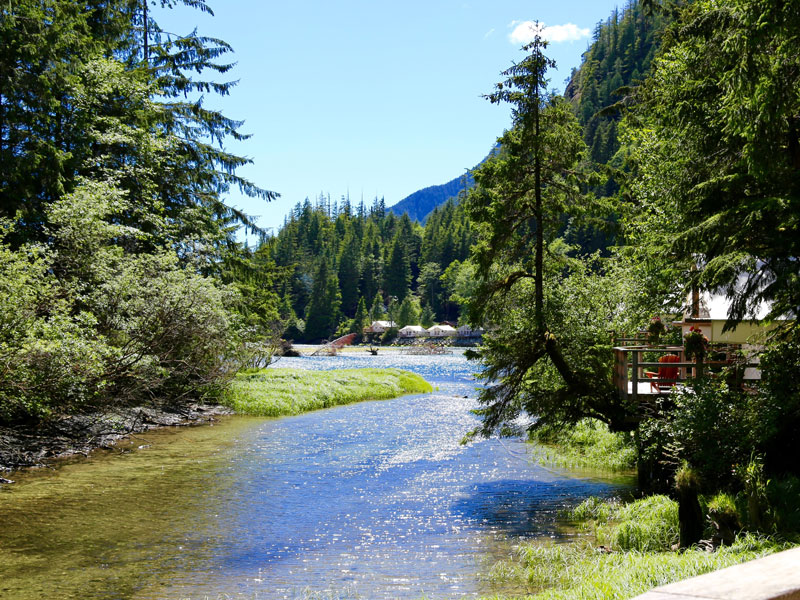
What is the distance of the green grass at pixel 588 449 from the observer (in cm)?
1767

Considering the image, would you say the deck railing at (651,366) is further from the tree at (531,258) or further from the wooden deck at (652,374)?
the tree at (531,258)

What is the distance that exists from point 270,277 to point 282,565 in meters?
25.4

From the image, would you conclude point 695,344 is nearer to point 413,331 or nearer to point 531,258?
point 531,258

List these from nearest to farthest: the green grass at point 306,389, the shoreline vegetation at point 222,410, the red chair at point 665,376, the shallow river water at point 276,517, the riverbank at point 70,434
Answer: the shallow river water at point 276,517 → the red chair at point 665,376 → the riverbank at point 70,434 → the shoreline vegetation at point 222,410 → the green grass at point 306,389

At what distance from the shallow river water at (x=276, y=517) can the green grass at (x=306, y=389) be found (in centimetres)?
716

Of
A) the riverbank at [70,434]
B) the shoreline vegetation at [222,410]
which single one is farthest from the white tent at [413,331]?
the riverbank at [70,434]

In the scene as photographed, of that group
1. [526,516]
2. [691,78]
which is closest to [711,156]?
[691,78]

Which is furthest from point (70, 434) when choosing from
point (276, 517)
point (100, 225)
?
point (276, 517)

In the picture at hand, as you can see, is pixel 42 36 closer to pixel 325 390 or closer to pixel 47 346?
pixel 47 346

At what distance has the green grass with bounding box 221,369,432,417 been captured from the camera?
2922cm

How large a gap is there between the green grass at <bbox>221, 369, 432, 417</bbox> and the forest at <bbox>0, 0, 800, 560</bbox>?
1.64 metres

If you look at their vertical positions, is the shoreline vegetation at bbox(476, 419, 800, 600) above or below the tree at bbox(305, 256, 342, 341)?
below

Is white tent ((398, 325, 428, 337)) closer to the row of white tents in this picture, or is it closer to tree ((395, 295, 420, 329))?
the row of white tents

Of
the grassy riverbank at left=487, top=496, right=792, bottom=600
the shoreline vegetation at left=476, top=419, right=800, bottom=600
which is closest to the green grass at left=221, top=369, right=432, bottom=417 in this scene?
the shoreline vegetation at left=476, top=419, right=800, bottom=600
